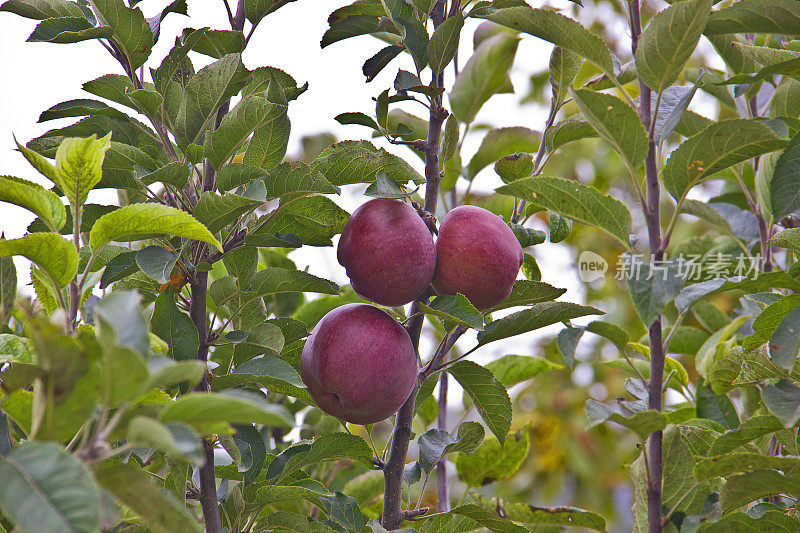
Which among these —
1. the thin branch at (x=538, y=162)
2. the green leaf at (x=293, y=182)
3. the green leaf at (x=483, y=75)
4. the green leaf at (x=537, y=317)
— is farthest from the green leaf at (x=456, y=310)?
the green leaf at (x=483, y=75)

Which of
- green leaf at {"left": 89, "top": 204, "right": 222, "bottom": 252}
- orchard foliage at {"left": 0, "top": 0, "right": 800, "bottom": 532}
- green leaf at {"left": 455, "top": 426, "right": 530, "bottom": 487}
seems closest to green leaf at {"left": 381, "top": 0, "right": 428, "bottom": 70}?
orchard foliage at {"left": 0, "top": 0, "right": 800, "bottom": 532}

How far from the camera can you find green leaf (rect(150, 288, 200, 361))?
35.8 inches

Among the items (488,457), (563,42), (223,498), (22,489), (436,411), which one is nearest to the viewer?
(22,489)

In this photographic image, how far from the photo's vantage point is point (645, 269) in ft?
2.61

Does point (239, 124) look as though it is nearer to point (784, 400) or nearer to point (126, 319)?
point (126, 319)

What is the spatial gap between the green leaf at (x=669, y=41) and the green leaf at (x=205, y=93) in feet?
1.79

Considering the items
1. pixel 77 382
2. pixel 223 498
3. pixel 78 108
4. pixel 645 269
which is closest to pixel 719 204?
pixel 645 269

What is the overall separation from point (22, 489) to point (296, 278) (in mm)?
557

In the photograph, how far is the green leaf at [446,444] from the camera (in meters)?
1.07

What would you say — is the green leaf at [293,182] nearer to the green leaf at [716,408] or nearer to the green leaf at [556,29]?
the green leaf at [556,29]

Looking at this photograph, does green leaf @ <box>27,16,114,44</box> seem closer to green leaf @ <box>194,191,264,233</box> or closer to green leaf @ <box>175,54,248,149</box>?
green leaf @ <box>175,54,248,149</box>

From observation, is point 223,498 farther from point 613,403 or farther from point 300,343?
point 613,403

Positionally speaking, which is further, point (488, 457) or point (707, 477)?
point (488, 457)

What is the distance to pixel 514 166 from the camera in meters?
1.13
